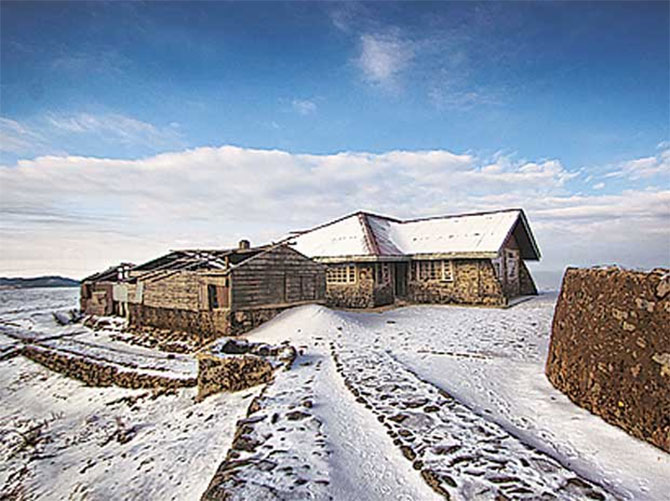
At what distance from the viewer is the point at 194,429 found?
6.51 metres

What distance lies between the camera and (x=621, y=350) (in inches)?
200

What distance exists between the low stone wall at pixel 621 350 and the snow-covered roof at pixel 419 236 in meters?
12.9

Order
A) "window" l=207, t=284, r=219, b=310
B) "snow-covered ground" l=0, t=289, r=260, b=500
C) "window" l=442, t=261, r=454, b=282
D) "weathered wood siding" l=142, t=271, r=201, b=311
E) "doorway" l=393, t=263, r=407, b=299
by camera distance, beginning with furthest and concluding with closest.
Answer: "doorway" l=393, t=263, r=407, b=299
"window" l=442, t=261, r=454, b=282
"weathered wood siding" l=142, t=271, r=201, b=311
"window" l=207, t=284, r=219, b=310
"snow-covered ground" l=0, t=289, r=260, b=500

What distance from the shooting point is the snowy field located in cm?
386

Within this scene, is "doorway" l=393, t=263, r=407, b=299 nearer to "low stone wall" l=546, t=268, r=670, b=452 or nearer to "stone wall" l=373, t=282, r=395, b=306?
"stone wall" l=373, t=282, r=395, b=306

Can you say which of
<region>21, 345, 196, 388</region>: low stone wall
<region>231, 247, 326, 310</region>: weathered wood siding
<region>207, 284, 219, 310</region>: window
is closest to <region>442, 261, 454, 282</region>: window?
<region>231, 247, 326, 310</region>: weathered wood siding

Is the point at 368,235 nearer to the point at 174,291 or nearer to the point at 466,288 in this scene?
the point at 466,288

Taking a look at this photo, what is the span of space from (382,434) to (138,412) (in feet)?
21.4

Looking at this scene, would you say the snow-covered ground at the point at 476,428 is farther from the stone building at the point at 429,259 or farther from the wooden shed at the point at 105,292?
the wooden shed at the point at 105,292

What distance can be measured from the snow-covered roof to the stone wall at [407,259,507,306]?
869 millimetres

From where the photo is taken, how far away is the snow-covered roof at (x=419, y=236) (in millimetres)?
20031

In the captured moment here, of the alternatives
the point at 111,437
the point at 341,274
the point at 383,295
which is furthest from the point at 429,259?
the point at 111,437

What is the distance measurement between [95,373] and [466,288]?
1643 centimetres

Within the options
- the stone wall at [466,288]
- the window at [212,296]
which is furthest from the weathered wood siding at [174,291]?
the stone wall at [466,288]
